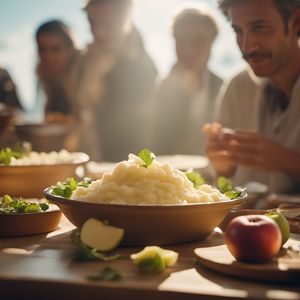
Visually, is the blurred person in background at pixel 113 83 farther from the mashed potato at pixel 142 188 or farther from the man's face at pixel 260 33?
the mashed potato at pixel 142 188

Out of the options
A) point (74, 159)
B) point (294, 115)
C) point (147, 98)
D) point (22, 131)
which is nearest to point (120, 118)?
point (147, 98)

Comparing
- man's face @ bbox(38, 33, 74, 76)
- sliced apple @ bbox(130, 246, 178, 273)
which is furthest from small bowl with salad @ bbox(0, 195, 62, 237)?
man's face @ bbox(38, 33, 74, 76)

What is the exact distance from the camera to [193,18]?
5.05 meters

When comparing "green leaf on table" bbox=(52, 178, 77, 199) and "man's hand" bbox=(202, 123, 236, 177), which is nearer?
"green leaf on table" bbox=(52, 178, 77, 199)

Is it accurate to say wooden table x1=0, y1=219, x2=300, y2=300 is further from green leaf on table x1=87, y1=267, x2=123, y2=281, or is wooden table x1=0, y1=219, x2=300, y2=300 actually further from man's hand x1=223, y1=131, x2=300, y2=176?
man's hand x1=223, y1=131, x2=300, y2=176

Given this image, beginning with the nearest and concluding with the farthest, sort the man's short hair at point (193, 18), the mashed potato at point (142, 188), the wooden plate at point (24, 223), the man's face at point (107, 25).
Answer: the mashed potato at point (142, 188) < the wooden plate at point (24, 223) < the man's short hair at point (193, 18) < the man's face at point (107, 25)

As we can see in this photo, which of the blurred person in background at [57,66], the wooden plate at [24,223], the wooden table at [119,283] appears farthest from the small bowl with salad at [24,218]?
the blurred person in background at [57,66]

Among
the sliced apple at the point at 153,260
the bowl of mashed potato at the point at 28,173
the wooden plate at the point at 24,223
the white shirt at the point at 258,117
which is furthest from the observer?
the white shirt at the point at 258,117

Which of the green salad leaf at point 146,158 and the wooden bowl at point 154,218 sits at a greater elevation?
the green salad leaf at point 146,158

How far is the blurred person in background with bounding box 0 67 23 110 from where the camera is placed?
21.2 feet

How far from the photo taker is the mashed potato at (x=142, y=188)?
1.61 m

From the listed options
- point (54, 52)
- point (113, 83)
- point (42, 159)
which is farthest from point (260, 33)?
point (54, 52)

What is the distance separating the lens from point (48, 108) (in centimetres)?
594

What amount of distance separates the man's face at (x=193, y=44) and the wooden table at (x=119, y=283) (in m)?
3.77
